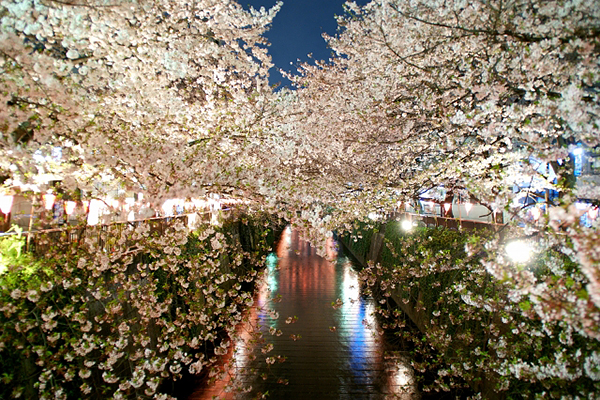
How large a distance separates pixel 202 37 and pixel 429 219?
8.53m

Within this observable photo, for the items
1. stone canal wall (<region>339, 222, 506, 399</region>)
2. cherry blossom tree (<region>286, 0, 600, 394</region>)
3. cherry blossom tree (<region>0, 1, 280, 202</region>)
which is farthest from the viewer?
stone canal wall (<region>339, 222, 506, 399</region>)

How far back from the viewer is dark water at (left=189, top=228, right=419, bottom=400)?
20.4 ft

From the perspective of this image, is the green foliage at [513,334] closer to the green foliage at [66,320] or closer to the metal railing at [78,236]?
the green foliage at [66,320]

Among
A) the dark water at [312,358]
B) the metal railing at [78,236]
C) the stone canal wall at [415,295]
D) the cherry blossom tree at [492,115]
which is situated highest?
the cherry blossom tree at [492,115]

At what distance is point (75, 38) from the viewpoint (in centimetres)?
366

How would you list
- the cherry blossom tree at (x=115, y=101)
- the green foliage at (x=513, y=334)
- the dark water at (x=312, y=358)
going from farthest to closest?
the dark water at (x=312, y=358)
the cherry blossom tree at (x=115, y=101)
the green foliage at (x=513, y=334)

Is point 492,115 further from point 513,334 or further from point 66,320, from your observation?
point 66,320

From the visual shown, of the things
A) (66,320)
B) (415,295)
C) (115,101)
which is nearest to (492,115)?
(115,101)

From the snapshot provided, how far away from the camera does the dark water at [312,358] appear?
6.20 m

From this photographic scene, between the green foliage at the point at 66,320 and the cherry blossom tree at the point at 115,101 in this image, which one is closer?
the cherry blossom tree at the point at 115,101

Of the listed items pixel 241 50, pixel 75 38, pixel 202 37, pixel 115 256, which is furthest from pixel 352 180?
pixel 75 38

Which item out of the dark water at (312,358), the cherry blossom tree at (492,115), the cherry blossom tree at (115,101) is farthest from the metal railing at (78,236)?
the cherry blossom tree at (492,115)

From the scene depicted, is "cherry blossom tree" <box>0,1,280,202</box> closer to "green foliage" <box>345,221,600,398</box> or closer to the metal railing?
the metal railing

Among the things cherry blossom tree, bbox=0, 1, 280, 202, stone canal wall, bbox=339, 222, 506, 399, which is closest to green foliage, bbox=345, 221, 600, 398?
stone canal wall, bbox=339, 222, 506, 399
